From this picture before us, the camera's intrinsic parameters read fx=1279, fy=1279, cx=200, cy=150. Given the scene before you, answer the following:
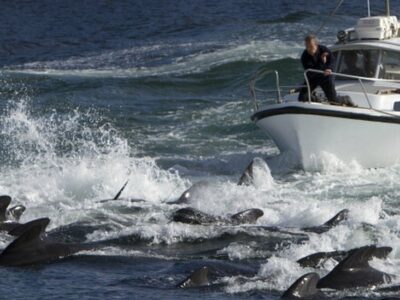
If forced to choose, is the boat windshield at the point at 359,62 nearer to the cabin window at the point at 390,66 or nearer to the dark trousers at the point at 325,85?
the cabin window at the point at 390,66

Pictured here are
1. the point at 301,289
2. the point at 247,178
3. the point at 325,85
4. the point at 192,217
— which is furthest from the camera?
the point at 325,85

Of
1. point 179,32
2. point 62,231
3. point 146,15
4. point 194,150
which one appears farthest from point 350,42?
point 146,15

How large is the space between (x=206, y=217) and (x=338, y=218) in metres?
2.10

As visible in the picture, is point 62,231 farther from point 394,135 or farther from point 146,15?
point 146,15

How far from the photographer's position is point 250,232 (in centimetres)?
1986

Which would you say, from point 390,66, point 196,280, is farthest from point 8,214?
point 390,66

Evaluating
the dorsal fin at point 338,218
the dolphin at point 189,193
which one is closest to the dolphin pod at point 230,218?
the dorsal fin at point 338,218

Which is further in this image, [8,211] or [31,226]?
[8,211]

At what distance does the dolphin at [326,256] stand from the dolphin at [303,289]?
5.05 ft

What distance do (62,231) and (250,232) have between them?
2.98m

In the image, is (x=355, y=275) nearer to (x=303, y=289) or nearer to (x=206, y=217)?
(x=303, y=289)

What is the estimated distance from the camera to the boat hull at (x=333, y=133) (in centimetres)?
2439

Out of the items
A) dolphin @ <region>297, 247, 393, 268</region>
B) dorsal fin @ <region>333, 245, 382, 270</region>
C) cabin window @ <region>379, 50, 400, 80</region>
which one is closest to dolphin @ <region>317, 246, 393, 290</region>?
dorsal fin @ <region>333, 245, 382, 270</region>

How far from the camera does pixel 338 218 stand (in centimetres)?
2019
